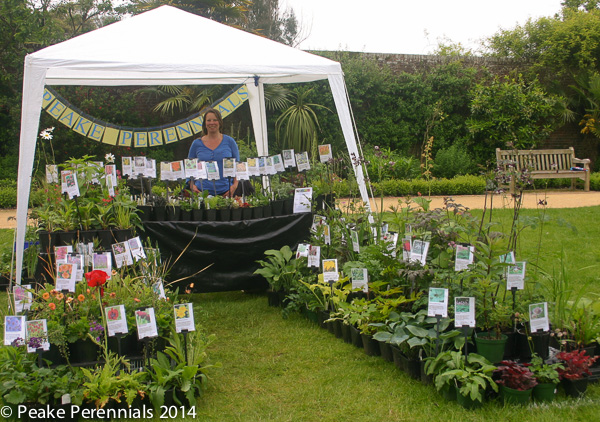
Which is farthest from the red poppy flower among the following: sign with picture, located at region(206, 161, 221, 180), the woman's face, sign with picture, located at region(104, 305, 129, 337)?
the woman's face

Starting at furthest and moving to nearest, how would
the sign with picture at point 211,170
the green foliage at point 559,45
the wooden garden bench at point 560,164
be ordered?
the green foliage at point 559,45 → the wooden garden bench at point 560,164 → the sign with picture at point 211,170

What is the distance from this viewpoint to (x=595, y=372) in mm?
2713

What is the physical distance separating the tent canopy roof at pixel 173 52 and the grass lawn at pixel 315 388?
6.24 feet

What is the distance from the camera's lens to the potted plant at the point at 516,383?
2473mm

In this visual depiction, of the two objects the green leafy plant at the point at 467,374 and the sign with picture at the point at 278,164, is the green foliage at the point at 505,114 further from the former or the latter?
the green leafy plant at the point at 467,374

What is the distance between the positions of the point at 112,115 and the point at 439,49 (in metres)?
9.80

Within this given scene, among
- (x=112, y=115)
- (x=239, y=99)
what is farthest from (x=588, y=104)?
(x=112, y=115)

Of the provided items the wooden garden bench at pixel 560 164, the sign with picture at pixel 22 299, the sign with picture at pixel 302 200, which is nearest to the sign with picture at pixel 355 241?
the sign with picture at pixel 302 200

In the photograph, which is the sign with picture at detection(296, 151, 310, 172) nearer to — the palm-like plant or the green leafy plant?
the green leafy plant

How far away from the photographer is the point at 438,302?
2568mm

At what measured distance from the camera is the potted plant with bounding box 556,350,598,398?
100 inches

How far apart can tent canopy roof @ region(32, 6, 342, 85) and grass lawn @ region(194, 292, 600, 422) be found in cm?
190

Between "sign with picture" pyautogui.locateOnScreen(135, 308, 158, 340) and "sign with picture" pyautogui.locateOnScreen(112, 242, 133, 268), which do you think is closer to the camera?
"sign with picture" pyautogui.locateOnScreen(135, 308, 158, 340)

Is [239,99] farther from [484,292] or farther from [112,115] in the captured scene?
[112,115]
